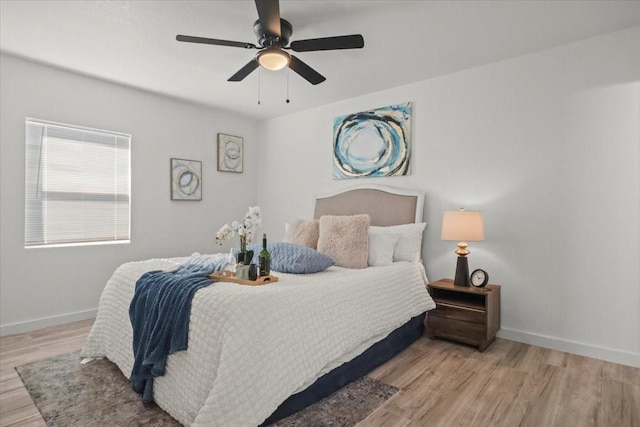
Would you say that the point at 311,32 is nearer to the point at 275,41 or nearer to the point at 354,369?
the point at 275,41

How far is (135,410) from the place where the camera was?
6.57ft

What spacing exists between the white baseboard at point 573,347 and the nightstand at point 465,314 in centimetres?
15

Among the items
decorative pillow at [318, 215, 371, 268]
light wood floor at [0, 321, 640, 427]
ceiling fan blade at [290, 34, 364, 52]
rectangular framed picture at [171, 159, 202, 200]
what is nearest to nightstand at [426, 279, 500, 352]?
light wood floor at [0, 321, 640, 427]

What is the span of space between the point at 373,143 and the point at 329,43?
6.25 ft

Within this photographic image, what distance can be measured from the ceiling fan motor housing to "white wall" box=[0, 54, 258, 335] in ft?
7.98

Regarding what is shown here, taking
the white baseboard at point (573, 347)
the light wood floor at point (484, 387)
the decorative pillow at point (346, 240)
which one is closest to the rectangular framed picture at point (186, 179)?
the light wood floor at point (484, 387)

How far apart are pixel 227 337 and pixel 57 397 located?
4.51 feet

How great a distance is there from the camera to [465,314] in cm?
298

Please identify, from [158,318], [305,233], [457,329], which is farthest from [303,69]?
[457,329]

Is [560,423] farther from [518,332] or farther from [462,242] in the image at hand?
[462,242]

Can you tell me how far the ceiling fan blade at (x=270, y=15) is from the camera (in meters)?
2.01

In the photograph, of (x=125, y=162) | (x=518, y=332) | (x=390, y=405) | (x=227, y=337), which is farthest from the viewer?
(x=125, y=162)

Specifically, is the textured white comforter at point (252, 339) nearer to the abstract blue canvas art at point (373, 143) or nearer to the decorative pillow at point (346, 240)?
the decorative pillow at point (346, 240)

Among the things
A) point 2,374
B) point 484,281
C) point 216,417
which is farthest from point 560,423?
point 2,374
